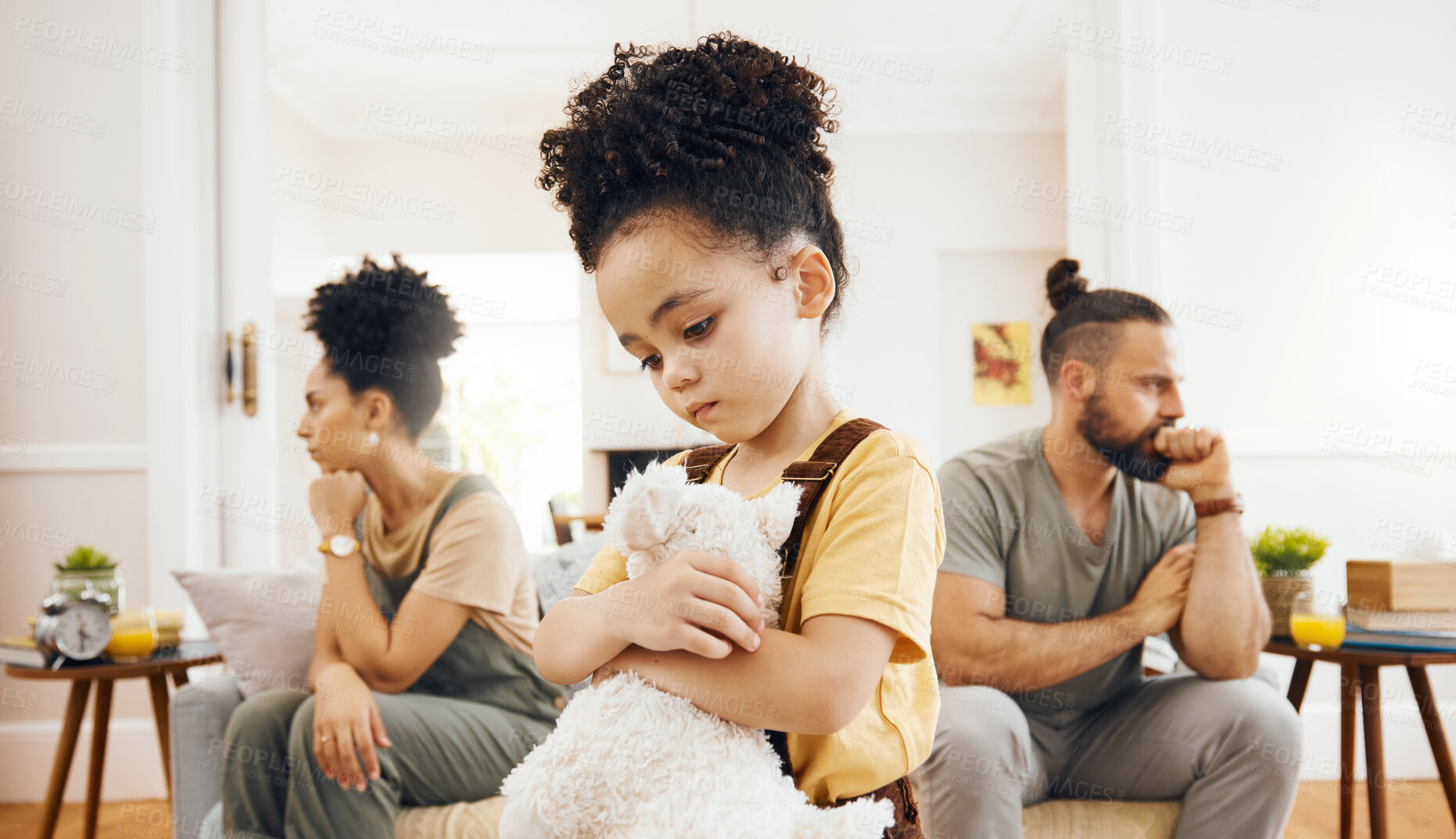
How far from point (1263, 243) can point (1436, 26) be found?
88cm

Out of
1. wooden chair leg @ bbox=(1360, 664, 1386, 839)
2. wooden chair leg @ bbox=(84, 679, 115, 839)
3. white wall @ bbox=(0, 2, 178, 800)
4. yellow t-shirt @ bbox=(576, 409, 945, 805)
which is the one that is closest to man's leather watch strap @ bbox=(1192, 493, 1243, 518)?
wooden chair leg @ bbox=(1360, 664, 1386, 839)

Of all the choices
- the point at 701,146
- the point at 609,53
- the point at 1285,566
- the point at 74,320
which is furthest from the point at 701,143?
the point at 609,53

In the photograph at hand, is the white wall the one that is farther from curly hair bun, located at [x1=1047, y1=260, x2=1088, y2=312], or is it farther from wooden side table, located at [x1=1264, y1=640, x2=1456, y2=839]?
wooden side table, located at [x1=1264, y1=640, x2=1456, y2=839]

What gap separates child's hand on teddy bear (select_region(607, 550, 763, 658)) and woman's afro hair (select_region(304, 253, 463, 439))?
131 centimetres

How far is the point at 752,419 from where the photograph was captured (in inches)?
31.9

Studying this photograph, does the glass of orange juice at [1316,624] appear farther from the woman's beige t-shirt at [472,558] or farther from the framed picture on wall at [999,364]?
the framed picture on wall at [999,364]

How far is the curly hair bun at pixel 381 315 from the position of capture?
74.2 inches

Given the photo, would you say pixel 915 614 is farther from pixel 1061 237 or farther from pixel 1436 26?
pixel 1061 237

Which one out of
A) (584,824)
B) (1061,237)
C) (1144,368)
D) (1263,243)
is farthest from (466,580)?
(1061,237)

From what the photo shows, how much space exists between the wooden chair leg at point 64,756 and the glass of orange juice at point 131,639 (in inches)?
6.7

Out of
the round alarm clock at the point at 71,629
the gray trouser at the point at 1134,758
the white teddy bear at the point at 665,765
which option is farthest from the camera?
the round alarm clock at the point at 71,629

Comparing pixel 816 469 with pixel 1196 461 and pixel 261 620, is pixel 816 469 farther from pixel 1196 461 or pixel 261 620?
pixel 261 620

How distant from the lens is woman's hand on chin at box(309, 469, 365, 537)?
5.89 feet

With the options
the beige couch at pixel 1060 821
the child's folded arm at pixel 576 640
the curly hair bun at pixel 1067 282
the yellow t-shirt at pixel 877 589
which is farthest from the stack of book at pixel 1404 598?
the child's folded arm at pixel 576 640
